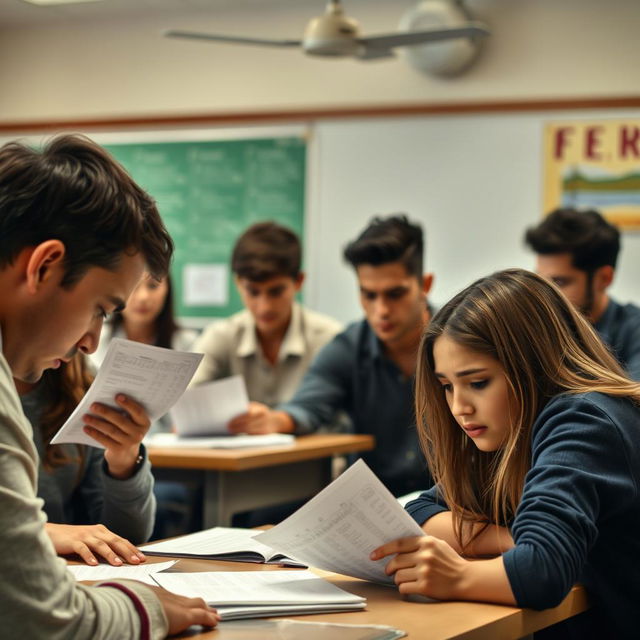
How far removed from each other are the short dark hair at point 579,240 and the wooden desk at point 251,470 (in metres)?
0.90

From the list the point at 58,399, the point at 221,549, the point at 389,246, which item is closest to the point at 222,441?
the point at 389,246

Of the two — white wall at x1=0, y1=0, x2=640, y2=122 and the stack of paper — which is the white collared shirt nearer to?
white wall at x1=0, y1=0, x2=640, y2=122

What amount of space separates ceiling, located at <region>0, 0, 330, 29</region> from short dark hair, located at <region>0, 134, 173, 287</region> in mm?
4378

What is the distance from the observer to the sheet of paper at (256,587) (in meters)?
1.30

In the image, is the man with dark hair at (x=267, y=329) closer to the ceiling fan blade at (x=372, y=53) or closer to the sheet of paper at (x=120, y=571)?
the ceiling fan blade at (x=372, y=53)

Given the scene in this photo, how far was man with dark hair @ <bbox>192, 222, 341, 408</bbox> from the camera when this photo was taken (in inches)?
153

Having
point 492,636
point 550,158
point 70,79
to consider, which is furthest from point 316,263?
point 492,636

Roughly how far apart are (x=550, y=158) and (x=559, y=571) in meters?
3.98

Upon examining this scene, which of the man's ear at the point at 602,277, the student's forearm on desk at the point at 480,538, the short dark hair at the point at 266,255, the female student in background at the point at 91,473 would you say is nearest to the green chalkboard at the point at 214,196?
the short dark hair at the point at 266,255

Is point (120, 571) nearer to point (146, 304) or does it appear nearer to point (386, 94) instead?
point (146, 304)

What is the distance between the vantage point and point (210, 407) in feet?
10.3

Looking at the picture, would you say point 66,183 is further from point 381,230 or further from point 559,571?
point 381,230

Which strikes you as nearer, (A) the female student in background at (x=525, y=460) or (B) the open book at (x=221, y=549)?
(A) the female student in background at (x=525, y=460)

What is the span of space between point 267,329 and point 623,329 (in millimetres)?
1389
